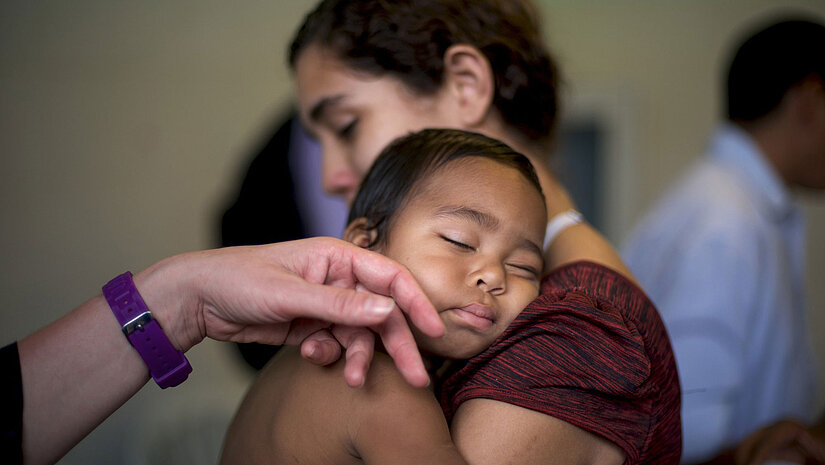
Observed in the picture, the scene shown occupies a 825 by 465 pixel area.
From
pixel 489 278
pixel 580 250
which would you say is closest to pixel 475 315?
pixel 489 278

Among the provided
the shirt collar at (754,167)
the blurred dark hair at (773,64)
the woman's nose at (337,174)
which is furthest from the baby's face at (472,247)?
the blurred dark hair at (773,64)

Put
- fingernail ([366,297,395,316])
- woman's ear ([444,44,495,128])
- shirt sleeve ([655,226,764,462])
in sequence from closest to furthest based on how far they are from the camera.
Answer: fingernail ([366,297,395,316]) → woman's ear ([444,44,495,128]) → shirt sleeve ([655,226,764,462])

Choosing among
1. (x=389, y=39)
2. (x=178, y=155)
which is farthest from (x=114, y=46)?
(x=389, y=39)

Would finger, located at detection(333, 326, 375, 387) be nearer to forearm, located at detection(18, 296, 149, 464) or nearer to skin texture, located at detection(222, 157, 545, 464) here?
skin texture, located at detection(222, 157, 545, 464)

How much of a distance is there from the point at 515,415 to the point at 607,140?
3527 millimetres

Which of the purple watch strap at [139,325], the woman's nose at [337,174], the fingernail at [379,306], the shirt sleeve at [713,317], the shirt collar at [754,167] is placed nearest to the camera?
the fingernail at [379,306]

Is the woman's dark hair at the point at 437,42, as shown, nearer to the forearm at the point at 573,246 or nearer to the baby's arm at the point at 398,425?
the forearm at the point at 573,246

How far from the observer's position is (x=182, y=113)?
3.58m

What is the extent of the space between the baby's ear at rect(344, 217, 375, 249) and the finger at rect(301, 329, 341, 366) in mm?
214

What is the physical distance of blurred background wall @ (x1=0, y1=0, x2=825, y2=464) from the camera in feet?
10.3

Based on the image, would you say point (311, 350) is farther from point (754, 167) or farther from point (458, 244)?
point (754, 167)

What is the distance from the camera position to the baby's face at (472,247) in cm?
90

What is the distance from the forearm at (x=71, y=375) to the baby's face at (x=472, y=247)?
390mm

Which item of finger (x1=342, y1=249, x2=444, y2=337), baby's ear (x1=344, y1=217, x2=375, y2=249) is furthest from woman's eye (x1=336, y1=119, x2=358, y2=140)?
finger (x1=342, y1=249, x2=444, y2=337)
